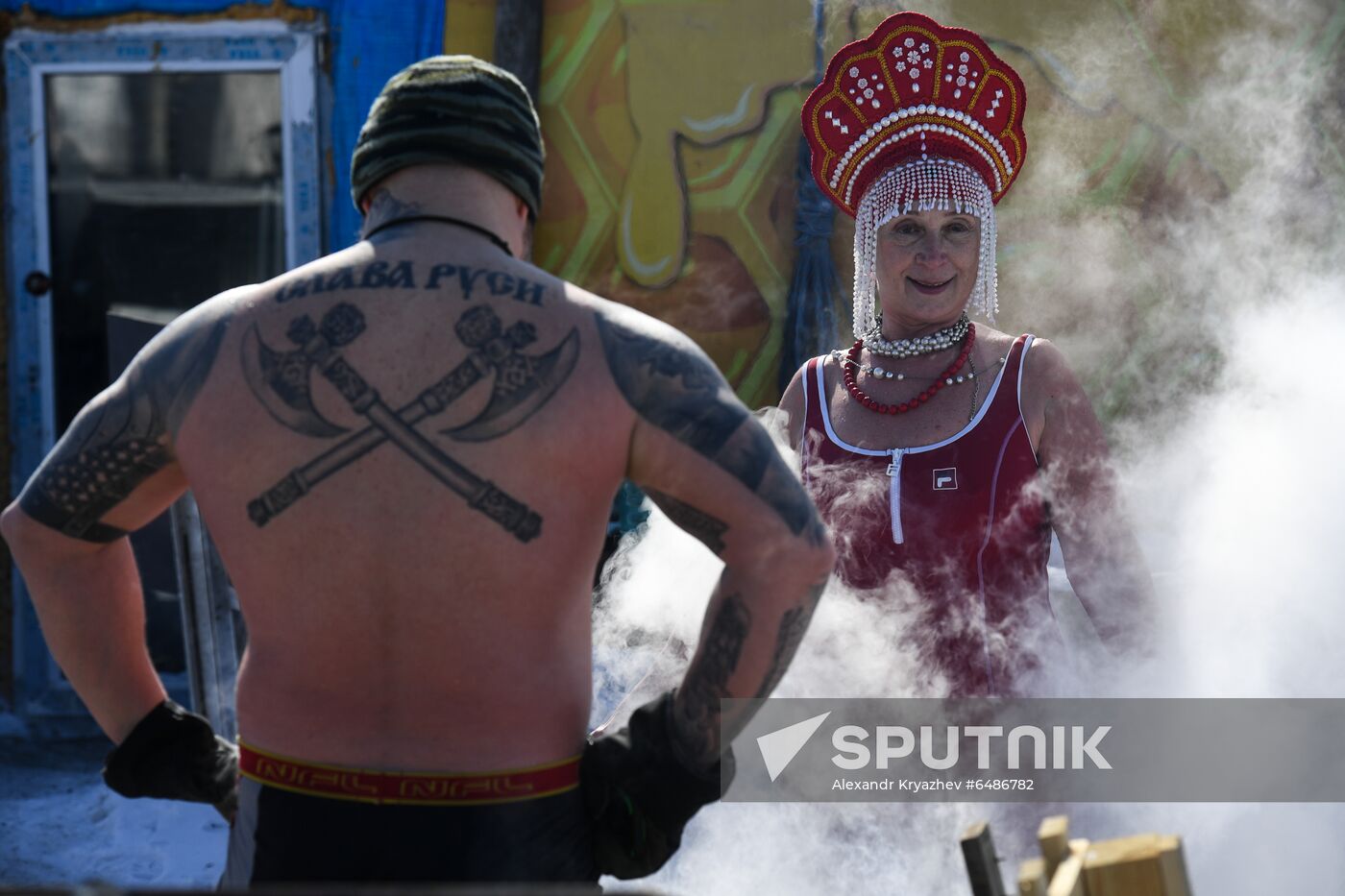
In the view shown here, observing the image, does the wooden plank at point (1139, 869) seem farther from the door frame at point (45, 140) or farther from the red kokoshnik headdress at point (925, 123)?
the door frame at point (45, 140)

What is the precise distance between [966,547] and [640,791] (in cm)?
102

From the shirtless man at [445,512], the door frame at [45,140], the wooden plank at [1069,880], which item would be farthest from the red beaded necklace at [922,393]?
the door frame at [45,140]

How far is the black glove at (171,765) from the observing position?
6.73 ft

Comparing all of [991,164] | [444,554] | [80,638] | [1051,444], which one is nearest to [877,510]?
[1051,444]

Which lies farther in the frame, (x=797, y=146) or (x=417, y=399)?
(x=797, y=146)

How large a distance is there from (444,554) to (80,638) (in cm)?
71

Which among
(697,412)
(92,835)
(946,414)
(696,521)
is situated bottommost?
(92,835)

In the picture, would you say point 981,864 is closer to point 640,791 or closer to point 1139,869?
point 1139,869

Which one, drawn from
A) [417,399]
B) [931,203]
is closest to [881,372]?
[931,203]

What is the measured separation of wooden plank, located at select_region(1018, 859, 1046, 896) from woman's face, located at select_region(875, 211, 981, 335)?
1629 mm

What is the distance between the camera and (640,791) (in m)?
1.86

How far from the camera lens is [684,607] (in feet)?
9.41

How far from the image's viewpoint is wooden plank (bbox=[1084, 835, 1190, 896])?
1390 mm

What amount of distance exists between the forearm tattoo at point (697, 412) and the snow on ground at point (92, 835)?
310cm
